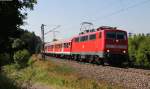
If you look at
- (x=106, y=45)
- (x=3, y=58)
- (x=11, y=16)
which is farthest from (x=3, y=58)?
(x=11, y=16)

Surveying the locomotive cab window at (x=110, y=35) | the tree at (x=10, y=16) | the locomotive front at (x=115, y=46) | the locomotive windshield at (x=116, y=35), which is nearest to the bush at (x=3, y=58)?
the tree at (x=10, y=16)

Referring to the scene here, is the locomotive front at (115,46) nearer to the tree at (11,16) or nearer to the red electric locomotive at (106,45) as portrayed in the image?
the red electric locomotive at (106,45)

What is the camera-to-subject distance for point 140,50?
40.7m

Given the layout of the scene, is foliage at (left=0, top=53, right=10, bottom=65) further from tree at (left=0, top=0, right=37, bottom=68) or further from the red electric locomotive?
the red electric locomotive

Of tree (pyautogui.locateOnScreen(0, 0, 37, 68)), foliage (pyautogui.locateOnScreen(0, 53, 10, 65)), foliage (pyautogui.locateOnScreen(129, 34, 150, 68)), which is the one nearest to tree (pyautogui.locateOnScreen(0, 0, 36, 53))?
tree (pyautogui.locateOnScreen(0, 0, 37, 68))

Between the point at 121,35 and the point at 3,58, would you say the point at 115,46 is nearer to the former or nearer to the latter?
the point at 121,35

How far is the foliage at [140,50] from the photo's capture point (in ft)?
130

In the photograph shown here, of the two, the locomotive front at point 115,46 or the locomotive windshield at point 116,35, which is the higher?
the locomotive windshield at point 116,35

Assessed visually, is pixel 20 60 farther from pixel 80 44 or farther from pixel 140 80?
pixel 140 80

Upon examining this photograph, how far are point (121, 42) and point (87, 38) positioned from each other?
519 cm

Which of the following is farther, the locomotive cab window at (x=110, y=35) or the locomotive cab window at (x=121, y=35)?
the locomotive cab window at (x=121, y=35)

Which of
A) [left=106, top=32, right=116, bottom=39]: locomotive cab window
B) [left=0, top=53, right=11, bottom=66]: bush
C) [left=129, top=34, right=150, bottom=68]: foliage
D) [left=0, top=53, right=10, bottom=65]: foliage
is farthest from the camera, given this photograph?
[left=129, top=34, right=150, bottom=68]: foliage

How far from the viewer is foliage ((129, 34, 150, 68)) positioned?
39.5 m

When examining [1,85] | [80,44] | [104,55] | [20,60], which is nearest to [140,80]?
[1,85]
